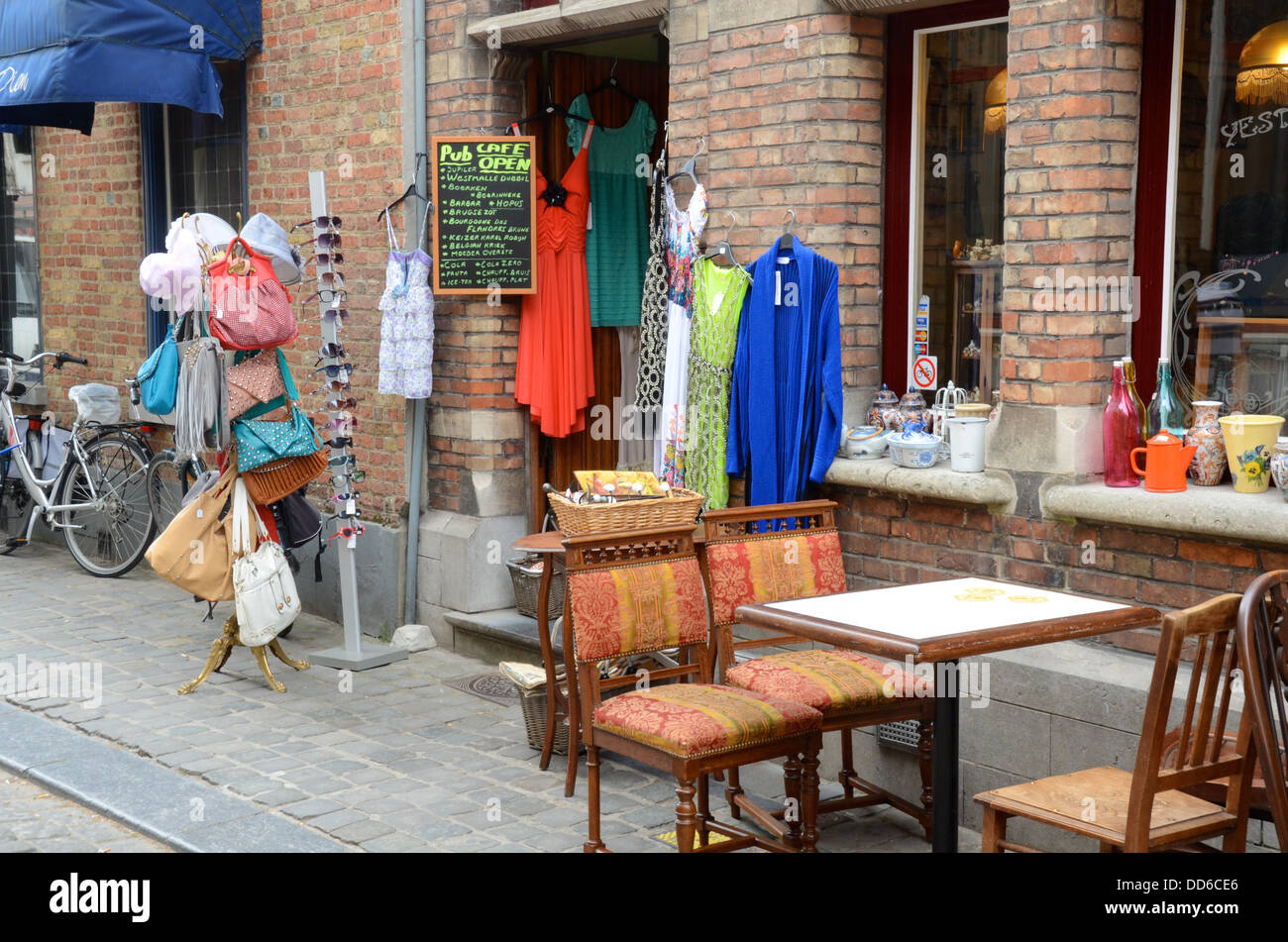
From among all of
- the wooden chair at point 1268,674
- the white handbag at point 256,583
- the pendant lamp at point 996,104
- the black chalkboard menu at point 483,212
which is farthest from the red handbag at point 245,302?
the wooden chair at point 1268,674

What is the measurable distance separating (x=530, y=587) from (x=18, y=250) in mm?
6545

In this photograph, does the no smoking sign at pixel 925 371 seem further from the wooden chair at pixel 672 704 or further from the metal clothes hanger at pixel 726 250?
the wooden chair at pixel 672 704

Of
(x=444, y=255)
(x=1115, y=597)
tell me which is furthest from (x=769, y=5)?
(x=1115, y=597)

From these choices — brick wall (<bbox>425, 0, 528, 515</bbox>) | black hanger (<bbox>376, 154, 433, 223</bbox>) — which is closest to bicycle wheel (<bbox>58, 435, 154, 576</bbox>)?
brick wall (<bbox>425, 0, 528, 515</bbox>)

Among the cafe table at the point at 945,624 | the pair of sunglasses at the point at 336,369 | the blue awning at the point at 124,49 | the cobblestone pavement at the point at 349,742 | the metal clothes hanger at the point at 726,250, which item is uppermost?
the blue awning at the point at 124,49

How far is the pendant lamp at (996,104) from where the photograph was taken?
565cm

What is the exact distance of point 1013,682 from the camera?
16.8ft

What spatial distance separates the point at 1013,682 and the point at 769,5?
2.91 m

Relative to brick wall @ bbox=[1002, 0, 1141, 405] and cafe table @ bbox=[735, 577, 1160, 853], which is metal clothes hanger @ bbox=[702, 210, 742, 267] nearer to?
brick wall @ bbox=[1002, 0, 1141, 405]

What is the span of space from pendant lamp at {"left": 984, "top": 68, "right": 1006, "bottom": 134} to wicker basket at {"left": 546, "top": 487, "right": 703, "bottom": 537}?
73.7 inches

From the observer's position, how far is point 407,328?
7.49 meters

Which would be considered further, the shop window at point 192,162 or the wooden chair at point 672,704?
the shop window at point 192,162

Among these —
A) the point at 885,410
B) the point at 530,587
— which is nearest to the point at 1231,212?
the point at 885,410

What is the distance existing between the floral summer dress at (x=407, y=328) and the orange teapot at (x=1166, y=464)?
12.5ft
